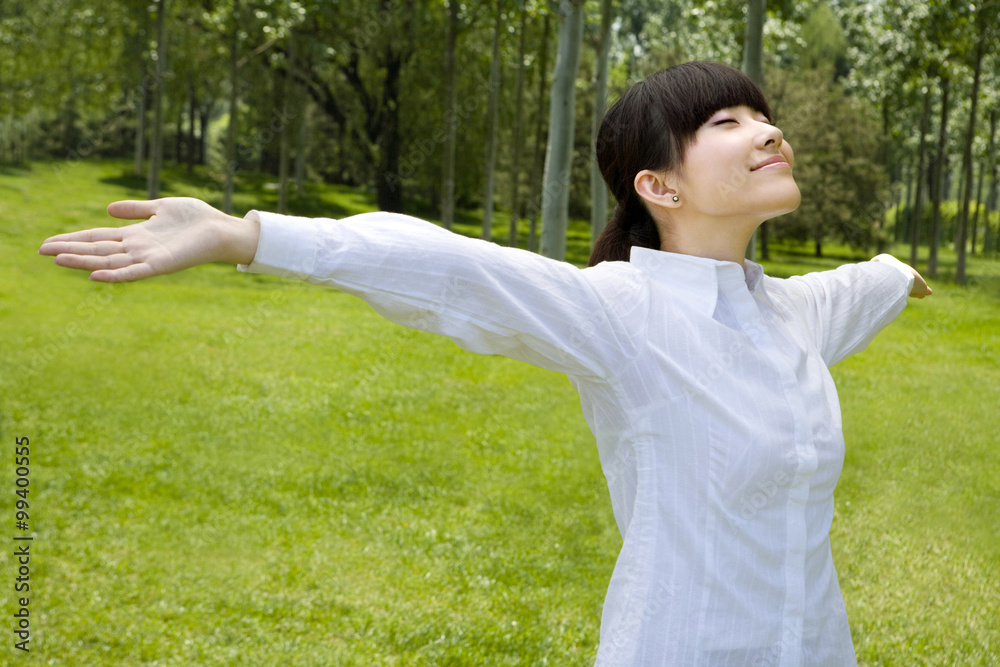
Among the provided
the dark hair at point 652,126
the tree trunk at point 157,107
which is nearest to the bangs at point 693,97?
the dark hair at point 652,126

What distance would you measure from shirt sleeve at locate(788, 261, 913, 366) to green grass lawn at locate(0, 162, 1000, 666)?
294 centimetres

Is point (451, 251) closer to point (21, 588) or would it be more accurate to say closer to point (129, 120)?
point (21, 588)

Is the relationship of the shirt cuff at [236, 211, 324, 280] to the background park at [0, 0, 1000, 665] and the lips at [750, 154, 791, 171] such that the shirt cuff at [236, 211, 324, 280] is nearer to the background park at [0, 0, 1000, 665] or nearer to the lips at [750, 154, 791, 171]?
the lips at [750, 154, 791, 171]

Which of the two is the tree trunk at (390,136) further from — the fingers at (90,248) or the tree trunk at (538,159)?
the fingers at (90,248)

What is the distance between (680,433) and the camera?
5.12 ft

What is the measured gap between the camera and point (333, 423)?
7918 mm

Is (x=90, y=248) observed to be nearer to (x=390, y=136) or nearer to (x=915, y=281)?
(x=915, y=281)

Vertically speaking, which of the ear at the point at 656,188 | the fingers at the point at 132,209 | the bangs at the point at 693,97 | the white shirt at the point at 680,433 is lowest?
the white shirt at the point at 680,433

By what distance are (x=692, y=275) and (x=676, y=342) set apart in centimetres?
17

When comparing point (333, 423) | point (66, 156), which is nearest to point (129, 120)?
point (66, 156)

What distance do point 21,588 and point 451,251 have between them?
14.9 ft

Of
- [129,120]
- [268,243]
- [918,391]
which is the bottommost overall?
[918,391]

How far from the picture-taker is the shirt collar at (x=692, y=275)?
1647mm

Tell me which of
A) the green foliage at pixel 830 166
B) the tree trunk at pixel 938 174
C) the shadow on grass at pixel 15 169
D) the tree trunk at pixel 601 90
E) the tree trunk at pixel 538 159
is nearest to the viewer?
the tree trunk at pixel 601 90
